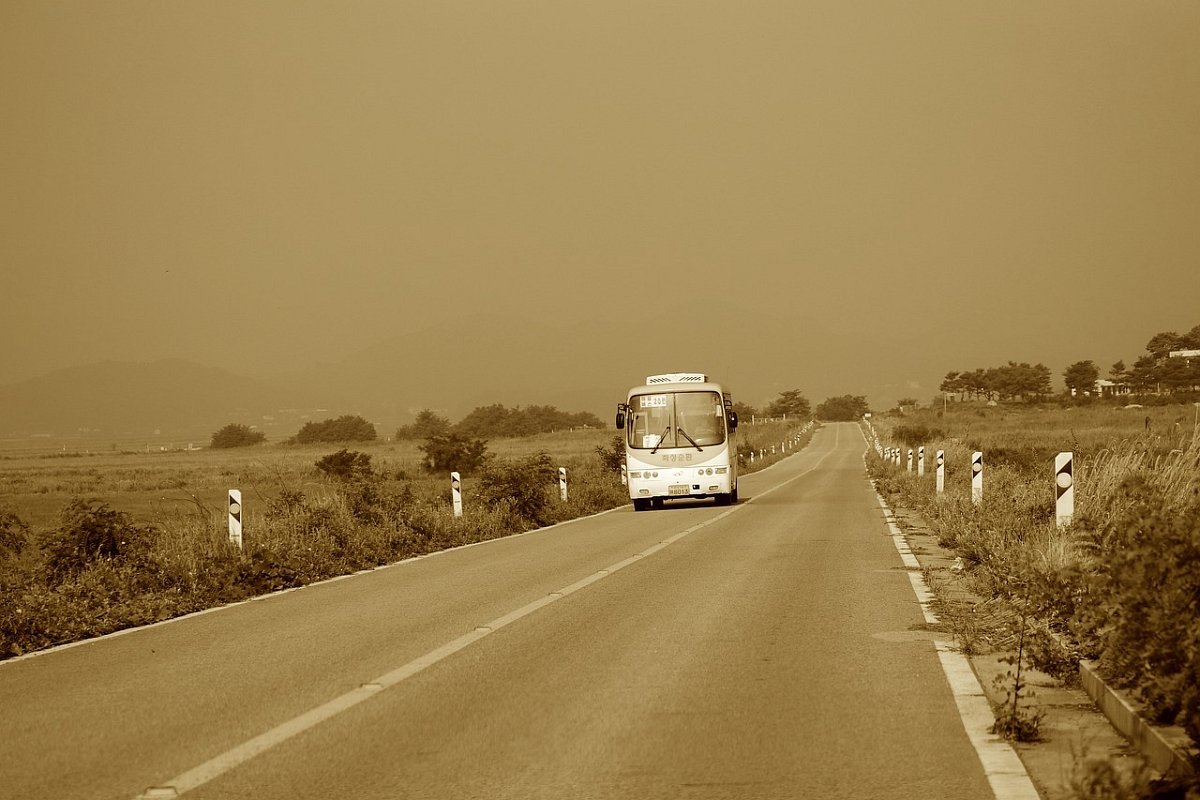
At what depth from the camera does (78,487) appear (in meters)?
60.0

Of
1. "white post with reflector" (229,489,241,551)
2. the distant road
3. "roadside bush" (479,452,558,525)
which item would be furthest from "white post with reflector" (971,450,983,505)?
"white post with reflector" (229,489,241,551)

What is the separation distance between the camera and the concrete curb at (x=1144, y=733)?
5.33 m

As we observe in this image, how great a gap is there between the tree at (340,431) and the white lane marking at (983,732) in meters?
162

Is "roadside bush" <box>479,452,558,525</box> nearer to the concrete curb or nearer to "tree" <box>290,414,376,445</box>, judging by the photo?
the concrete curb

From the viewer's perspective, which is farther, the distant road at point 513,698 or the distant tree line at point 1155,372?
the distant tree line at point 1155,372

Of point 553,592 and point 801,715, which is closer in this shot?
point 801,715

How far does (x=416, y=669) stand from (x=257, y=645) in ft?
6.59

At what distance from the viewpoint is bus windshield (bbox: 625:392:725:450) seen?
1144 inches

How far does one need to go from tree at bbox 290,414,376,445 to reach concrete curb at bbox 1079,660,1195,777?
164 metres

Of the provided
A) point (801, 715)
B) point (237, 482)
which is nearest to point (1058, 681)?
point (801, 715)

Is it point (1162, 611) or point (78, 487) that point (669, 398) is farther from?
point (78, 487)

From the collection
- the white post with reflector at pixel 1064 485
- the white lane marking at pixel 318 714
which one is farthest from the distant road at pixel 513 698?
the white post with reflector at pixel 1064 485

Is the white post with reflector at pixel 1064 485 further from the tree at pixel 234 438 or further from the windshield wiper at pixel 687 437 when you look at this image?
the tree at pixel 234 438

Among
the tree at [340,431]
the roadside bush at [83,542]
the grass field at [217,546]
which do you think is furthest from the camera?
the tree at [340,431]
